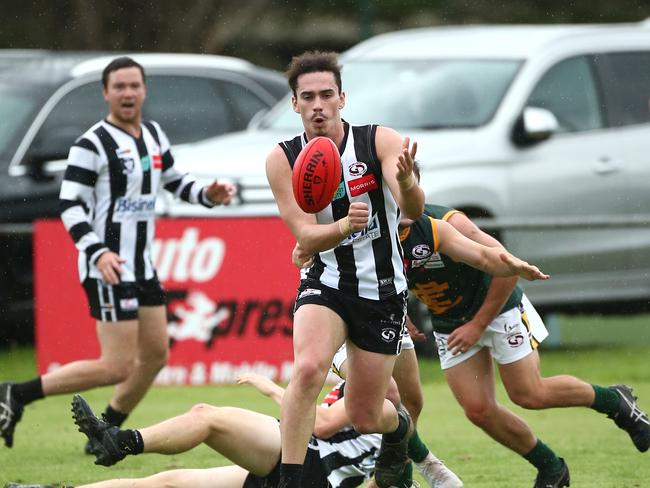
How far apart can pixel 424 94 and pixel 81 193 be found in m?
4.10

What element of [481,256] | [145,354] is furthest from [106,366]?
[481,256]

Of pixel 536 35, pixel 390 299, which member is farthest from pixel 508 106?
pixel 390 299

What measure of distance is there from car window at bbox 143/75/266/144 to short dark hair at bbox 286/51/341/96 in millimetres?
6361

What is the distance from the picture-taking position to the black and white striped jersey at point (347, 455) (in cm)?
685

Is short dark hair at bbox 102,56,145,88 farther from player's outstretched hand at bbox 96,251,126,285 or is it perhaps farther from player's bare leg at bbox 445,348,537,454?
player's bare leg at bbox 445,348,537,454

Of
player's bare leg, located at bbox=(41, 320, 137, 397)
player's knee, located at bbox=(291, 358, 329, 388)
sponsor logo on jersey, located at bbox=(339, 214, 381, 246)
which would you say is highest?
sponsor logo on jersey, located at bbox=(339, 214, 381, 246)

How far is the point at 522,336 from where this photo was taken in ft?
25.0

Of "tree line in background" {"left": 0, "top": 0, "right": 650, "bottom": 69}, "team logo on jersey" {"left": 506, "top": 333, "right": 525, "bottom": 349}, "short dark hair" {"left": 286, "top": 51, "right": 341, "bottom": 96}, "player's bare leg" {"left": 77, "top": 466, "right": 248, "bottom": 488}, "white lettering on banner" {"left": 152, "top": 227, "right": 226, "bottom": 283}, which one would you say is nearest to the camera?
"player's bare leg" {"left": 77, "top": 466, "right": 248, "bottom": 488}

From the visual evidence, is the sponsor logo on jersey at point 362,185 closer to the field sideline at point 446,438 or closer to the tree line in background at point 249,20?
the field sideline at point 446,438

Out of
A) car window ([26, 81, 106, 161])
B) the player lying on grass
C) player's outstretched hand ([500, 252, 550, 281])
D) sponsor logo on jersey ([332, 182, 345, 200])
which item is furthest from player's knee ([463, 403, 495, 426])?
car window ([26, 81, 106, 161])

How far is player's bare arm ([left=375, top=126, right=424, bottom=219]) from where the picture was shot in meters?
6.37

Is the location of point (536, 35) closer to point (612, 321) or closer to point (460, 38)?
point (460, 38)

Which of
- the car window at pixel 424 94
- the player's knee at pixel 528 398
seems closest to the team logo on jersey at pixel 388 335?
the player's knee at pixel 528 398

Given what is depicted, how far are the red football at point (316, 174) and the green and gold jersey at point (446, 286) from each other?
0.90 meters
